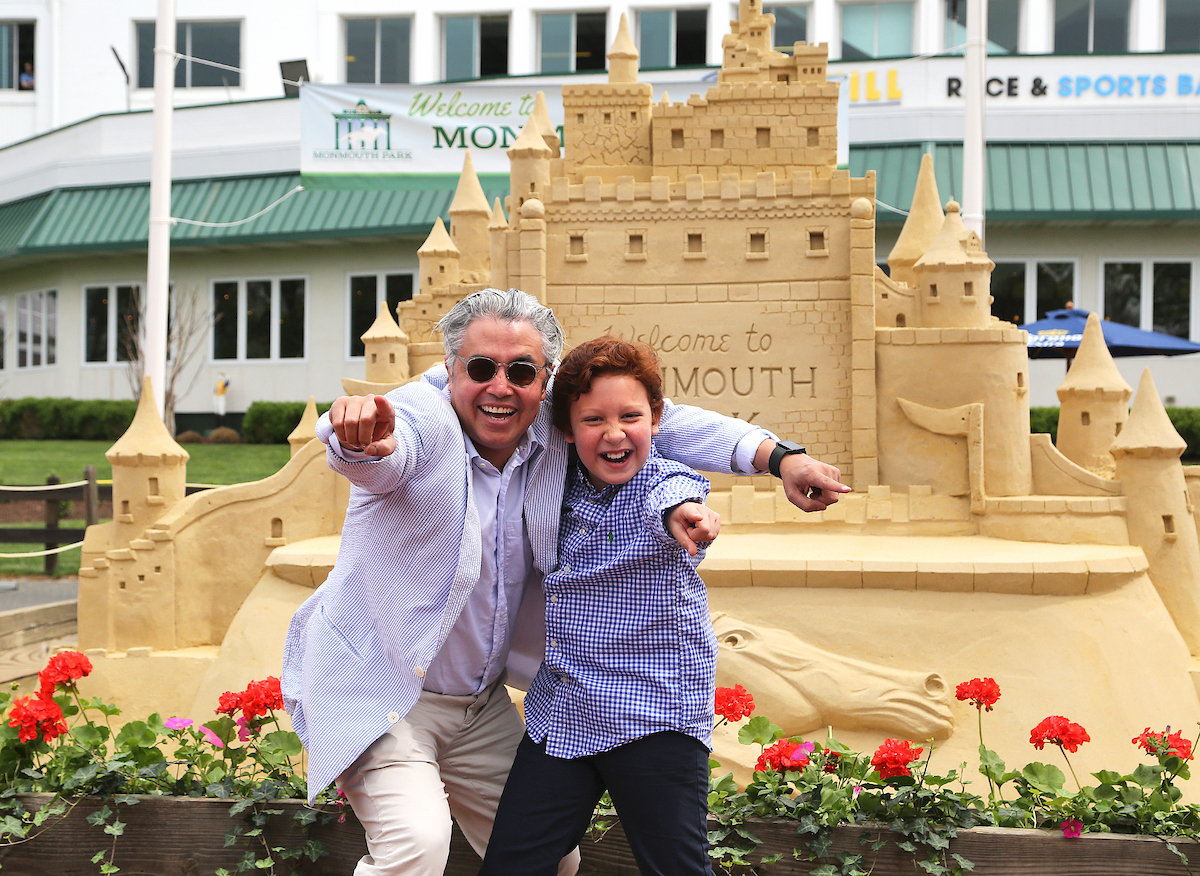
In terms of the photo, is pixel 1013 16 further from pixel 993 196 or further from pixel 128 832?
pixel 128 832

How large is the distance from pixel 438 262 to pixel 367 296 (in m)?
11.1

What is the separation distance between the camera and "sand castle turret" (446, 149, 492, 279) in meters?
15.0

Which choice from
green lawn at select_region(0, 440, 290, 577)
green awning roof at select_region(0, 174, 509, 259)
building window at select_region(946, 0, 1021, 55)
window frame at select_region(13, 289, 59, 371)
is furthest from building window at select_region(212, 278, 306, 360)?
building window at select_region(946, 0, 1021, 55)

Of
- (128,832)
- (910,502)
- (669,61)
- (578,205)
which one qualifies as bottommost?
(128,832)

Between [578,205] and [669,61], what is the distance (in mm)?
16670

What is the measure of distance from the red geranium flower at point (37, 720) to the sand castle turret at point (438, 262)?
10.0 meters

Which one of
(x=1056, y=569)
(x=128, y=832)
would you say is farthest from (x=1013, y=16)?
(x=128, y=832)

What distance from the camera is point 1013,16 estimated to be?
2417 centimetres

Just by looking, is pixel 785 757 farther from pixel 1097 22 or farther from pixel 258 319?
pixel 1097 22

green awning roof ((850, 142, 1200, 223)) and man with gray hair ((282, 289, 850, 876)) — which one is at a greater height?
green awning roof ((850, 142, 1200, 223))

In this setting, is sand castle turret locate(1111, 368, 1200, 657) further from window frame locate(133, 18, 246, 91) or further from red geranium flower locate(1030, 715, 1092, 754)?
window frame locate(133, 18, 246, 91)

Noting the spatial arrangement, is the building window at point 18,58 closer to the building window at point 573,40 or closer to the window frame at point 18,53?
the window frame at point 18,53

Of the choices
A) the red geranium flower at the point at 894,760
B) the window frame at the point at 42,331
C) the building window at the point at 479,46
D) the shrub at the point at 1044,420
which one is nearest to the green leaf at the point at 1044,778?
the red geranium flower at the point at 894,760

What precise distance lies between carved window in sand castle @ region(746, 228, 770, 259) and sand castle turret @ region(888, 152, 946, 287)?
3.15m
